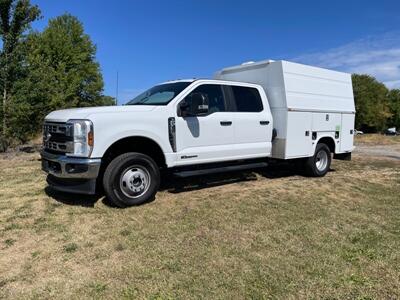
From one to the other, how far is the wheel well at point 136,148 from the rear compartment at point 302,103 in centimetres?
307

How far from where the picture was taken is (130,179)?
6141 mm

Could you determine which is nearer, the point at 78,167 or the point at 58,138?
the point at 78,167

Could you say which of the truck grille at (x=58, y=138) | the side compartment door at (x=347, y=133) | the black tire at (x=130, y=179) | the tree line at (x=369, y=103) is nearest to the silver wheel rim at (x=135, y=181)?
the black tire at (x=130, y=179)

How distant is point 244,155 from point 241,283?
4.28 metres

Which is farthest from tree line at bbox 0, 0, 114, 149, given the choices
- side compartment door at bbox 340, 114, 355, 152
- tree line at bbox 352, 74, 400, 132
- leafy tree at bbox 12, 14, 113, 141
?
tree line at bbox 352, 74, 400, 132

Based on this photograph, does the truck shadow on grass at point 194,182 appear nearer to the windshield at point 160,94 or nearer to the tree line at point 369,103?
the windshield at point 160,94

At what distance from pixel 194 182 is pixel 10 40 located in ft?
29.0

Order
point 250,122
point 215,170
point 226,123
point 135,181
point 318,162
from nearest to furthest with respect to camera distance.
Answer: point 135,181 → point 215,170 → point 226,123 → point 250,122 → point 318,162

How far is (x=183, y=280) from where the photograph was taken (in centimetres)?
380

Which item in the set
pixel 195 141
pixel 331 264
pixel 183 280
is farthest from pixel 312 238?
pixel 195 141

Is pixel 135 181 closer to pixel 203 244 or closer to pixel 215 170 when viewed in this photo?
pixel 215 170

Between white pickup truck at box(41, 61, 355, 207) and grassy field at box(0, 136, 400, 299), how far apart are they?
0.52 meters

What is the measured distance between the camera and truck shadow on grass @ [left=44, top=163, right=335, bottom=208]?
650cm

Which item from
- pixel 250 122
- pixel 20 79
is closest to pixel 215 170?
pixel 250 122
